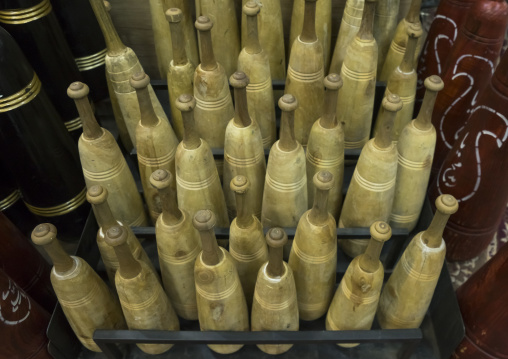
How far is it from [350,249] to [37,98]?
51 cm

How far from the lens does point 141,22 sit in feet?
2.82

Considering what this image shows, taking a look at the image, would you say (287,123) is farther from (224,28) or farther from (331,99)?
(224,28)

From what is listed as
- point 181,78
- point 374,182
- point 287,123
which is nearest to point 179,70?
point 181,78

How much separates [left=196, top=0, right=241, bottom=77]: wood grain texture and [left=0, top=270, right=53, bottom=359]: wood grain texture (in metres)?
0.48

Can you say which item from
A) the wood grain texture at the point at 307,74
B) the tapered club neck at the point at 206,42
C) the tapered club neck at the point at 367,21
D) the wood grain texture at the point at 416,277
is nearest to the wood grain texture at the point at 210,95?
the tapered club neck at the point at 206,42

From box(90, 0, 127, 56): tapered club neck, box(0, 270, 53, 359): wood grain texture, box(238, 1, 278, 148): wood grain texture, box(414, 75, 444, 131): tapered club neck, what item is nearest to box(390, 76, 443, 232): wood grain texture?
box(414, 75, 444, 131): tapered club neck

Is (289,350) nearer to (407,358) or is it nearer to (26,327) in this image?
(407,358)

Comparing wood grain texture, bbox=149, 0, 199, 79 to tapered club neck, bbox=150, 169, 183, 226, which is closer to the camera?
tapered club neck, bbox=150, 169, 183, 226

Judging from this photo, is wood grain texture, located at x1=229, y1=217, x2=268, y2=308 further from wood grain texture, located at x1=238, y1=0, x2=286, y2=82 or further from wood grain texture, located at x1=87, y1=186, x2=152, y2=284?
wood grain texture, located at x1=238, y1=0, x2=286, y2=82

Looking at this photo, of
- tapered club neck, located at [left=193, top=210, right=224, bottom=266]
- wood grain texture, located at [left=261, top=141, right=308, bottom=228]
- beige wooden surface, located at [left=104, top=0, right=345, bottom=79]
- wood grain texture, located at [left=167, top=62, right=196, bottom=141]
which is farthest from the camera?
beige wooden surface, located at [left=104, top=0, right=345, bottom=79]

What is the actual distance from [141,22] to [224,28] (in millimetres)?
201

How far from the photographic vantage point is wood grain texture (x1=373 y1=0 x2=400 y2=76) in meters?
0.76

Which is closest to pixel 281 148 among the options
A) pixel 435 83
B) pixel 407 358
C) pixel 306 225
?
pixel 306 225

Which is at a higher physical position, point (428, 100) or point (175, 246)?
point (428, 100)
